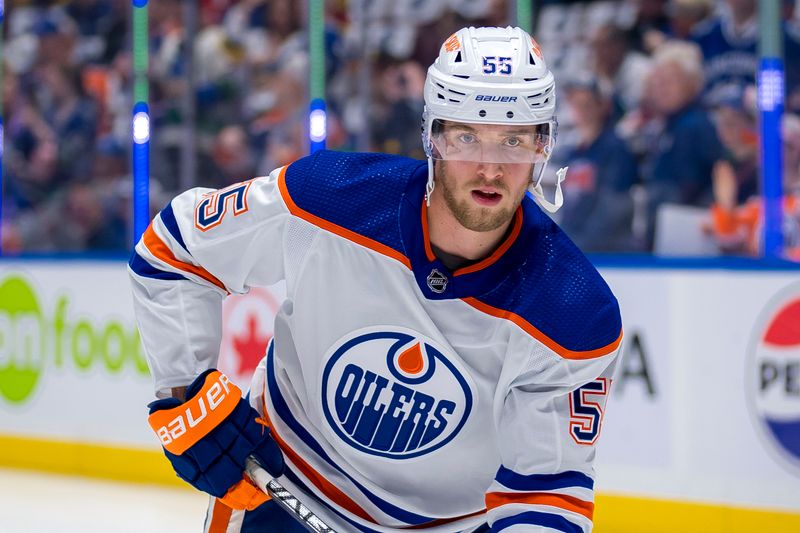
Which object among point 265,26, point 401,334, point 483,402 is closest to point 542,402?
point 483,402

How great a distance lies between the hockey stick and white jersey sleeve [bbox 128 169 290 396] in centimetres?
20

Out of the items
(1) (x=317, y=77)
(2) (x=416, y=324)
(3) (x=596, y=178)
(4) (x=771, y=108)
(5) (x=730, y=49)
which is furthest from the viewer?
(1) (x=317, y=77)

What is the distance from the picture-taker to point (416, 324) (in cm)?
182

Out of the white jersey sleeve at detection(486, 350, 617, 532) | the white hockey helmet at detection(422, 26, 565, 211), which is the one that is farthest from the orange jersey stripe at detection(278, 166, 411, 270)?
the white jersey sleeve at detection(486, 350, 617, 532)

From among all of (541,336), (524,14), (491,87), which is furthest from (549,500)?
(524,14)

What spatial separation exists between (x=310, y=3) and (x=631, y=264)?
5.67 feet

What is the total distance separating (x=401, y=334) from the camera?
183 cm

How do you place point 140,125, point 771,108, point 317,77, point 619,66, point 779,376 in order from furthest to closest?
point 140,125 → point 317,77 → point 619,66 → point 771,108 → point 779,376

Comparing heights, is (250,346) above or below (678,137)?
below

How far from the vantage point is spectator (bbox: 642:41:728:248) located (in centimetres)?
382

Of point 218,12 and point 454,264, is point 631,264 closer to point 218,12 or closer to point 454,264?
point 454,264

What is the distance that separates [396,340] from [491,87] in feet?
1.42

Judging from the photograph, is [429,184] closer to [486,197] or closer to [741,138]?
[486,197]

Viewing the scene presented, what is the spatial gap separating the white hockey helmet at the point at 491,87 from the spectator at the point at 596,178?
2072mm
